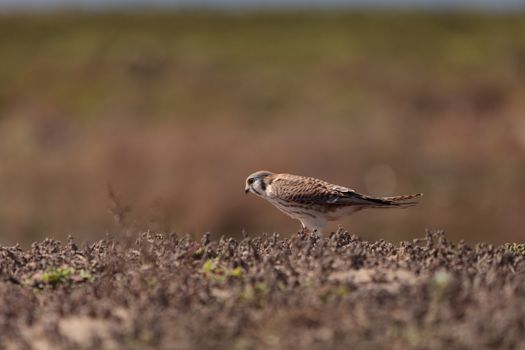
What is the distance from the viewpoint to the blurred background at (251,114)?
89.0 feet

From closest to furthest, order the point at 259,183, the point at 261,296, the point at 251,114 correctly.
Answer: the point at 261,296, the point at 259,183, the point at 251,114

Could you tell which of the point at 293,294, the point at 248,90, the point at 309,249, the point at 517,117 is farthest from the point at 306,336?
the point at 248,90

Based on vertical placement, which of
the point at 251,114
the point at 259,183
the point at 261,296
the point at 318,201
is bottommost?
the point at 261,296

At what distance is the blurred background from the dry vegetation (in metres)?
0.51

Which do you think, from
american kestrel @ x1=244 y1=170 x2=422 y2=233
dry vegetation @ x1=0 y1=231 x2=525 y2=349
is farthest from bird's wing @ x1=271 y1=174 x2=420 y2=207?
dry vegetation @ x1=0 y1=231 x2=525 y2=349

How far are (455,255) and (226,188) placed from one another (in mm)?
18777

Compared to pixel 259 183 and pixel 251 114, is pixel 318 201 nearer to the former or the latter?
pixel 259 183

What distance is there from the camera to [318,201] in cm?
1106

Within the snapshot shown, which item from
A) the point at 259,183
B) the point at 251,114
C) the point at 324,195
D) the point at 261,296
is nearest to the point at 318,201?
the point at 324,195

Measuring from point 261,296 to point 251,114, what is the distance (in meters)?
31.2

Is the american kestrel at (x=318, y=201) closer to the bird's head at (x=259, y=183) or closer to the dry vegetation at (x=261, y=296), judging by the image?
the bird's head at (x=259, y=183)

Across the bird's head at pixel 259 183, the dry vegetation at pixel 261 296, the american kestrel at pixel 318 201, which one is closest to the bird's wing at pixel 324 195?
the american kestrel at pixel 318 201

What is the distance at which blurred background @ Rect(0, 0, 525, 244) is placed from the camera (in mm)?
27141

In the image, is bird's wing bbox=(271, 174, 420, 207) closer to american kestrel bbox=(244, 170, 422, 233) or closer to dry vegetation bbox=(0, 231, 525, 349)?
american kestrel bbox=(244, 170, 422, 233)
